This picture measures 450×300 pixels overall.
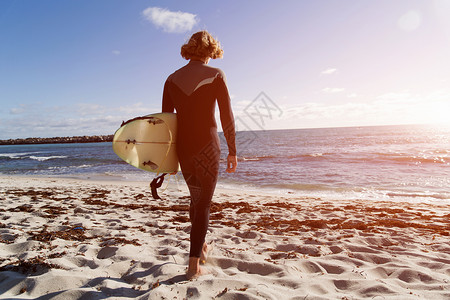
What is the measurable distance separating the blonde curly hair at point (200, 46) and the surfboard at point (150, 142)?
1.83ft

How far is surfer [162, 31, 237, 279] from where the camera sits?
85.9 inches

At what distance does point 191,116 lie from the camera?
7.15ft

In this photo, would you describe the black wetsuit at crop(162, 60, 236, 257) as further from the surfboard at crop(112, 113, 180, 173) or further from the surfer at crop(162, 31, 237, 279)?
the surfboard at crop(112, 113, 180, 173)

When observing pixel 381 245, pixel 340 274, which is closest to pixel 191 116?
pixel 340 274

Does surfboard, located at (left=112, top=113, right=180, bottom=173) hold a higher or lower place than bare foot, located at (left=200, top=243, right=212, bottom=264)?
higher

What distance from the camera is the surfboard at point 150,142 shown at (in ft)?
7.76

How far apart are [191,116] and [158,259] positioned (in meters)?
1.53

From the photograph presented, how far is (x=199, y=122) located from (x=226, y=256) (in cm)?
151

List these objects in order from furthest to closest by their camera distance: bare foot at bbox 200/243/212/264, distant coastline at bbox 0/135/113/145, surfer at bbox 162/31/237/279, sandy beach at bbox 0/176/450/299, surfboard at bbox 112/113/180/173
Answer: distant coastline at bbox 0/135/113/145 → bare foot at bbox 200/243/212/264 → surfboard at bbox 112/113/180/173 → surfer at bbox 162/31/237/279 → sandy beach at bbox 0/176/450/299

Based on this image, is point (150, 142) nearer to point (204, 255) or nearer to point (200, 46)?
point (200, 46)

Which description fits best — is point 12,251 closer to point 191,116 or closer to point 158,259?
point 158,259

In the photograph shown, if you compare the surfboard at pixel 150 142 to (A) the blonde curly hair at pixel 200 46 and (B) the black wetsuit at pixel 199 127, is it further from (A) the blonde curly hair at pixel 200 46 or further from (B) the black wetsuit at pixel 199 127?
(A) the blonde curly hair at pixel 200 46

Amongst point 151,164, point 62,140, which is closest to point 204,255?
point 151,164

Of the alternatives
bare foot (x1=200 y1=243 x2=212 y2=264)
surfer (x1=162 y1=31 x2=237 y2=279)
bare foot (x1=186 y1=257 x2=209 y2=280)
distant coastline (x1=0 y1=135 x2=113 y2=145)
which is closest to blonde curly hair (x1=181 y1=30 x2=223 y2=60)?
surfer (x1=162 y1=31 x2=237 y2=279)
